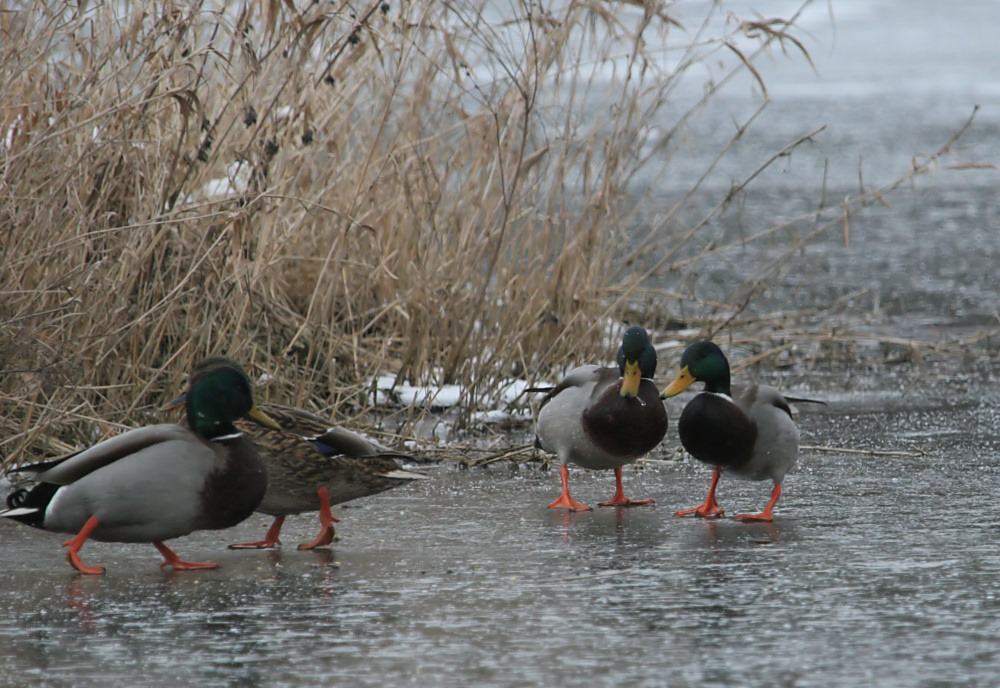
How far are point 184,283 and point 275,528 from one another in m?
1.14

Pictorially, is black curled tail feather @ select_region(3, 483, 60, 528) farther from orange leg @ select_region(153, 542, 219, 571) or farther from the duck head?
the duck head

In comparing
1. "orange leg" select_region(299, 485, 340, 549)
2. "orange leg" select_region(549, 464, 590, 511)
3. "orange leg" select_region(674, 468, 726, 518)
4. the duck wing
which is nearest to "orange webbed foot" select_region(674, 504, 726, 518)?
"orange leg" select_region(674, 468, 726, 518)

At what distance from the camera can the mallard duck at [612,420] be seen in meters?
4.62

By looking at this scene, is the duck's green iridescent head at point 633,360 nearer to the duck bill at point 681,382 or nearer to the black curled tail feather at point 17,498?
the duck bill at point 681,382

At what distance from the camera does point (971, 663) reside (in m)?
2.85

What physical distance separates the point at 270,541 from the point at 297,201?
192cm

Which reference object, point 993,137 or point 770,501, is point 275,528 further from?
point 993,137

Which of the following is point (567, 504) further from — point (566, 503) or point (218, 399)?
point (218, 399)

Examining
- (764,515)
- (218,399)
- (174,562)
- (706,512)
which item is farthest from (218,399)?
(764,515)

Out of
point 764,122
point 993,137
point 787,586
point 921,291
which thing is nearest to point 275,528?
point 787,586

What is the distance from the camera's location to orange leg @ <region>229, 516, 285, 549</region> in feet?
13.5

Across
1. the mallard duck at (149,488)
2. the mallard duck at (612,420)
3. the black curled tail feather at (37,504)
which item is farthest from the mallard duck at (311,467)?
the mallard duck at (612,420)

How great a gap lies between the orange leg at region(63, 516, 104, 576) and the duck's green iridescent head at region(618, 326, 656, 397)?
5.61 ft

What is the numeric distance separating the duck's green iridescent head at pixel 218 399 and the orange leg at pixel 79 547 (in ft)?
1.19
